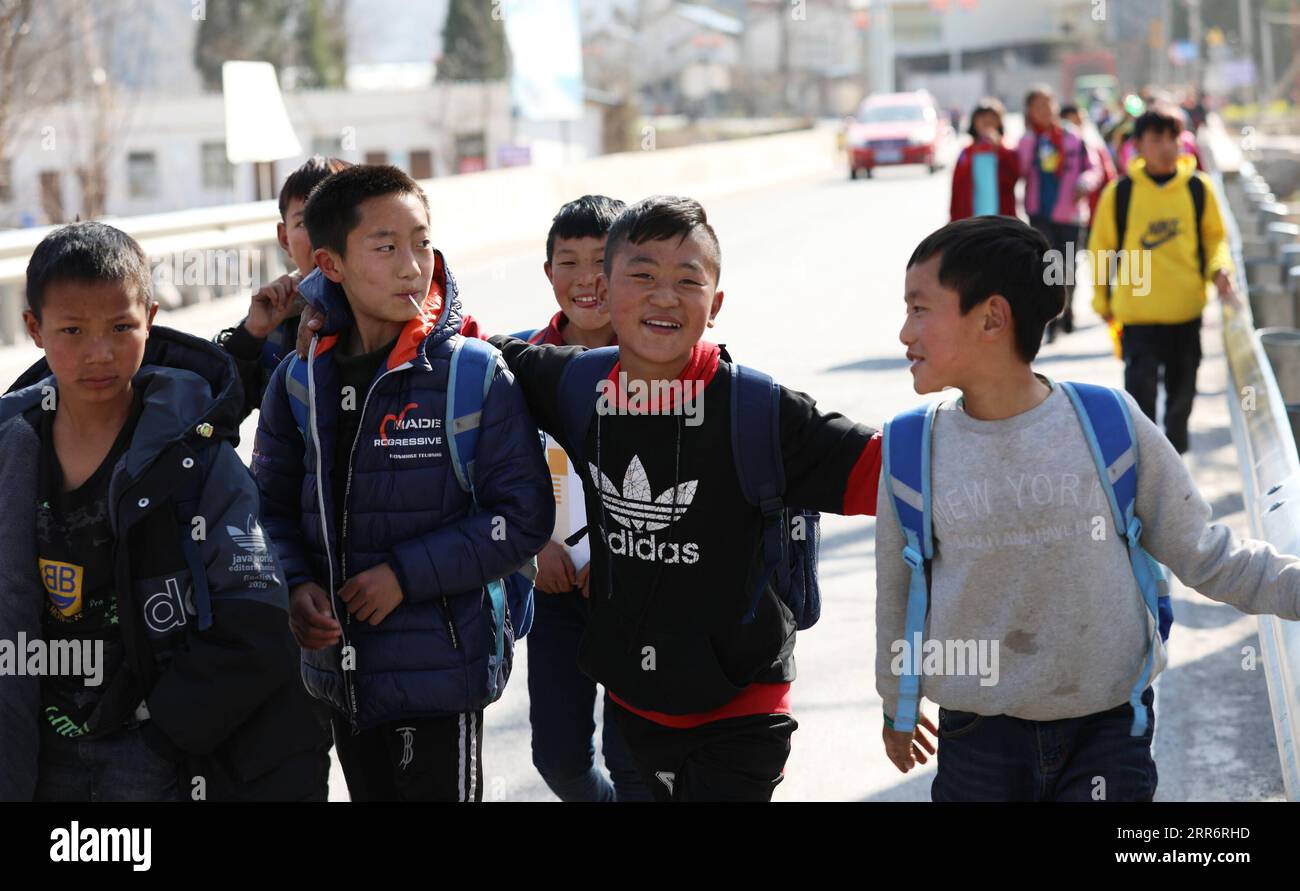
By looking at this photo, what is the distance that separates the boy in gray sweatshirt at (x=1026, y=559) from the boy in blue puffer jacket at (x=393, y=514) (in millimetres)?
828

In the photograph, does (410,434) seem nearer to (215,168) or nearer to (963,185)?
(963,185)

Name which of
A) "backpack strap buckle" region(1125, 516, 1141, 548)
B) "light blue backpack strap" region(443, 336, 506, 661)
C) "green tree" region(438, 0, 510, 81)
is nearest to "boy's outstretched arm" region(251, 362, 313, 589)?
"light blue backpack strap" region(443, 336, 506, 661)

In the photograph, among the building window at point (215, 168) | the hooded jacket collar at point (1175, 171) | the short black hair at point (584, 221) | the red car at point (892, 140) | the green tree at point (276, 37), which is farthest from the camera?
the green tree at point (276, 37)

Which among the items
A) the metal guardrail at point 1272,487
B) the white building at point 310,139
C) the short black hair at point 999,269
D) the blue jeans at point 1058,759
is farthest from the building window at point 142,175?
the blue jeans at point 1058,759

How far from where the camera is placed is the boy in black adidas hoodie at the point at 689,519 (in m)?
3.38

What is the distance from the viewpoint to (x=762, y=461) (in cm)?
336

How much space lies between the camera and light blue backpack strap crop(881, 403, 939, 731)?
3.16 metres

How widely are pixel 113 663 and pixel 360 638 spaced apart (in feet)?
1.66

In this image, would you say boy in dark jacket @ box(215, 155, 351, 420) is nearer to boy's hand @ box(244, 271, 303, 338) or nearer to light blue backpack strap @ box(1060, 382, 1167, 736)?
boy's hand @ box(244, 271, 303, 338)

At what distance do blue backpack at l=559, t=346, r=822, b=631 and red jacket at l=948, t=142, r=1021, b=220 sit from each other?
1073cm

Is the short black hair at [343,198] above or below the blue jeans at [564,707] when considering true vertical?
above

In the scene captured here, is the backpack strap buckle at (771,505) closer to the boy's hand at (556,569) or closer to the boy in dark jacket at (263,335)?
the boy's hand at (556,569)
